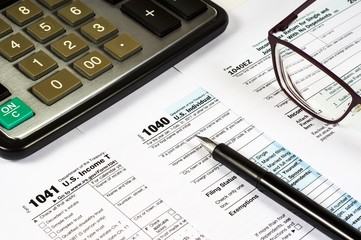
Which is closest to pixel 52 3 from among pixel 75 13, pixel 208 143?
pixel 75 13

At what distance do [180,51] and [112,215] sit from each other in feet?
0.54

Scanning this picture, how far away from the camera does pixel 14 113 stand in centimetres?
51

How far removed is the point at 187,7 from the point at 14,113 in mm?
178

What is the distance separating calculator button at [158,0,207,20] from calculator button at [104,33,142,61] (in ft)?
0.17

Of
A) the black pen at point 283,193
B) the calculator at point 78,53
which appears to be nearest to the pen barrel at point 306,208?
the black pen at point 283,193

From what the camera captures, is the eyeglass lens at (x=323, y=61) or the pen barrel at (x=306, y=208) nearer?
the pen barrel at (x=306, y=208)

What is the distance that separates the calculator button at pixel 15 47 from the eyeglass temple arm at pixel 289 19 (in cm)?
20

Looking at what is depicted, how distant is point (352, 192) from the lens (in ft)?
1.62

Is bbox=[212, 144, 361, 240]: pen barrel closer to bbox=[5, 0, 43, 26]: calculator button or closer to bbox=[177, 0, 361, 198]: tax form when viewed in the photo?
bbox=[177, 0, 361, 198]: tax form

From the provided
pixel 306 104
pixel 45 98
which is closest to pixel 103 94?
pixel 45 98

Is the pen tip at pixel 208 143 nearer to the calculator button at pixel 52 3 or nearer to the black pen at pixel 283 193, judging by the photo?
the black pen at pixel 283 193

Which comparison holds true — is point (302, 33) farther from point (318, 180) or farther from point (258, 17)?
point (318, 180)

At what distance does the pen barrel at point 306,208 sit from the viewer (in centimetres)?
45

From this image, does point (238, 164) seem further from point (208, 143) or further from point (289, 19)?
point (289, 19)
